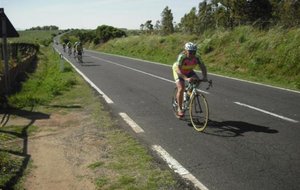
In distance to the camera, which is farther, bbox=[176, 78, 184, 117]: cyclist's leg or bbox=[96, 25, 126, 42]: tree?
bbox=[96, 25, 126, 42]: tree

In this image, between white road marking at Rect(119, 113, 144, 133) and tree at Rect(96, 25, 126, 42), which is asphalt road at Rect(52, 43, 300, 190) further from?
tree at Rect(96, 25, 126, 42)

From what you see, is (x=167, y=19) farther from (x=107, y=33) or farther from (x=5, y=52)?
(x=5, y=52)

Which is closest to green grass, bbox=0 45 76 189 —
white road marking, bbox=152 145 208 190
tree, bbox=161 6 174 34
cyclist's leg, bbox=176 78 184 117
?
white road marking, bbox=152 145 208 190

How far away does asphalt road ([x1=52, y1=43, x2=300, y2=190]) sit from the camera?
546 cm

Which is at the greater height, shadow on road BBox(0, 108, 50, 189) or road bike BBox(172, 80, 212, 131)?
road bike BBox(172, 80, 212, 131)

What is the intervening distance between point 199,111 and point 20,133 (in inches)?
155

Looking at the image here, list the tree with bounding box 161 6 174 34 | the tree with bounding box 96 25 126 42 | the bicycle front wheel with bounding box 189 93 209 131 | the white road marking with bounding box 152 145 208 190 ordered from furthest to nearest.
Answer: the tree with bounding box 96 25 126 42 < the tree with bounding box 161 6 174 34 < the bicycle front wheel with bounding box 189 93 209 131 < the white road marking with bounding box 152 145 208 190

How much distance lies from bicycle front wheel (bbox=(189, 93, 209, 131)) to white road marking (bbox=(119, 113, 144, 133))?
1.20 meters

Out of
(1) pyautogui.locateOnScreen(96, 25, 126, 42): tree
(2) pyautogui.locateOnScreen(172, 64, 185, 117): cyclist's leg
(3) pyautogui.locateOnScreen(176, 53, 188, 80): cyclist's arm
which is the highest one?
(3) pyautogui.locateOnScreen(176, 53, 188, 80): cyclist's arm

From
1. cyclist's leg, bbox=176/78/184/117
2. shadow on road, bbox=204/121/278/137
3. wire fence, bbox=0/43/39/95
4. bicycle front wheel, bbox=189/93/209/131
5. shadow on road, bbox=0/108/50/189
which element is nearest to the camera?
shadow on road, bbox=0/108/50/189

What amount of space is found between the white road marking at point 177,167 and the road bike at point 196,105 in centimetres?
157

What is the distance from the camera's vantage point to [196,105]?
8.45 m

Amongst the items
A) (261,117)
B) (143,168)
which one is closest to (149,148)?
(143,168)

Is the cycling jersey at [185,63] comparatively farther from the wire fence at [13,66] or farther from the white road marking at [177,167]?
the wire fence at [13,66]
